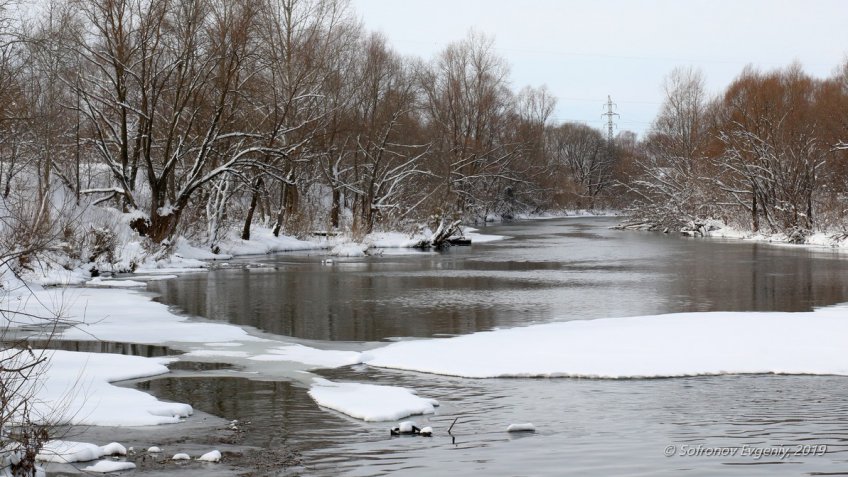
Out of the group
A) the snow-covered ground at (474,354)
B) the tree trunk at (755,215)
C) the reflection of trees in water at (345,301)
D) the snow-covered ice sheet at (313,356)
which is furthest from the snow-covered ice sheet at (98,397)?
the tree trunk at (755,215)

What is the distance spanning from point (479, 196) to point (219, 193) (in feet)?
119

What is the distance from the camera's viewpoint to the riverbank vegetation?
29.9m

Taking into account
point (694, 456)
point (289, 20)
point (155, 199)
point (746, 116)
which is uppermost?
point (289, 20)

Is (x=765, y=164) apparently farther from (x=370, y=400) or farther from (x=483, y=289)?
(x=370, y=400)

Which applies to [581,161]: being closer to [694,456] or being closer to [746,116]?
[746,116]

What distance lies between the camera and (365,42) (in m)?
53.4

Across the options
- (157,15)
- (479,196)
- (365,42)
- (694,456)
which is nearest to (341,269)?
(157,15)

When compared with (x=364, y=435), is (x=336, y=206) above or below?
above

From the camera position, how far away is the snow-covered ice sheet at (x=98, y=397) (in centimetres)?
853

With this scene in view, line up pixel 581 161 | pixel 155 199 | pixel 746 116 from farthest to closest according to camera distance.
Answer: pixel 581 161 → pixel 746 116 → pixel 155 199

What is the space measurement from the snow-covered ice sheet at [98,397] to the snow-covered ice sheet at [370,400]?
63.5 inches

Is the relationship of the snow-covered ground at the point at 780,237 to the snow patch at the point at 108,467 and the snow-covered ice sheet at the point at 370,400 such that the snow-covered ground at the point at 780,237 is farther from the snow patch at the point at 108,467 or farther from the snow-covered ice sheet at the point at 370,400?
the snow patch at the point at 108,467

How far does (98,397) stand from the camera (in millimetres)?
9391

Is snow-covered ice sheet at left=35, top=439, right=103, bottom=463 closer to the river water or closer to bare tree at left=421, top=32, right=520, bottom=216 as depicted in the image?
the river water
